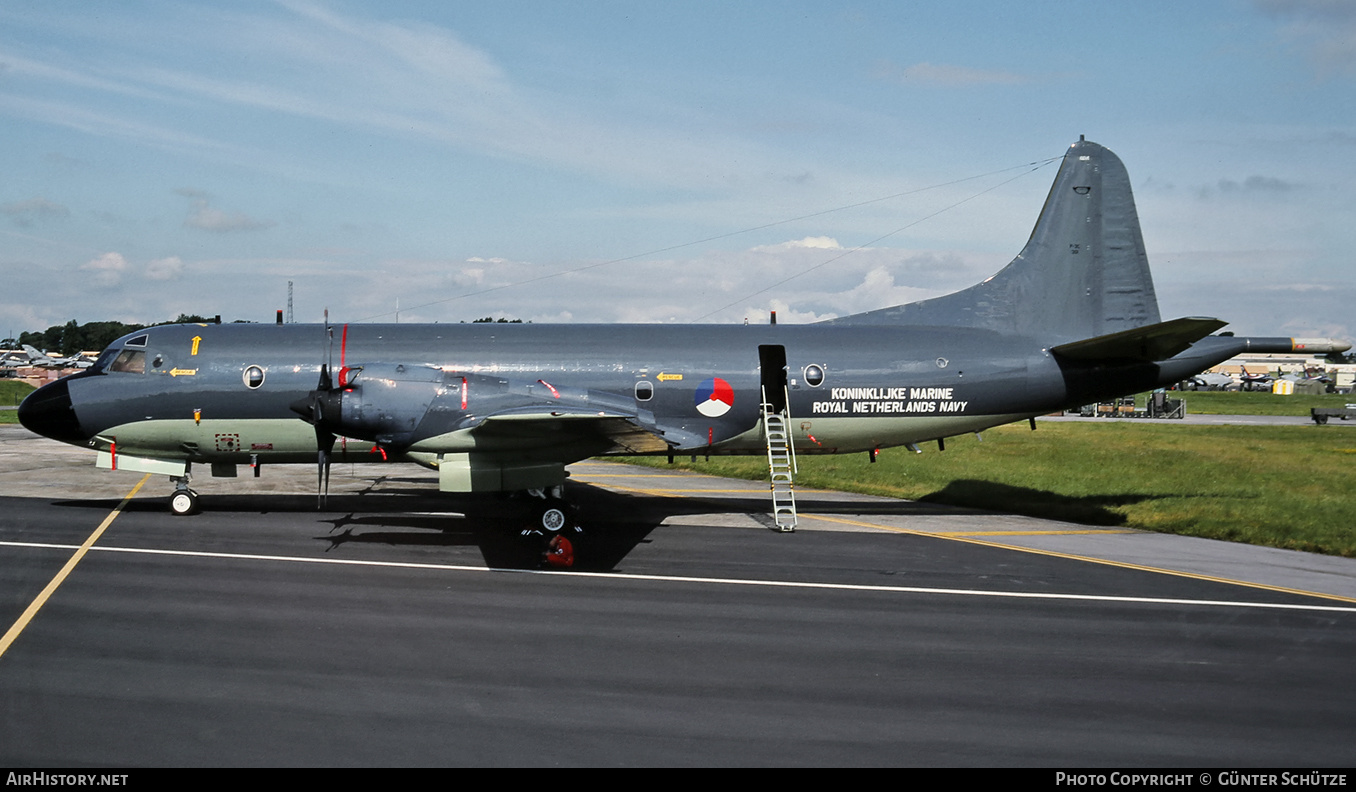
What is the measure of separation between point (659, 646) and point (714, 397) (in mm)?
8786

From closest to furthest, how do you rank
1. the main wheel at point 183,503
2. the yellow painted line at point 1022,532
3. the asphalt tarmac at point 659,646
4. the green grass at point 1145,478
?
the asphalt tarmac at point 659,646, the yellow painted line at point 1022,532, the main wheel at point 183,503, the green grass at point 1145,478

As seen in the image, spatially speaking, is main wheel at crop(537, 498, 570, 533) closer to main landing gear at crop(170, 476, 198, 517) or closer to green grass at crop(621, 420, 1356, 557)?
main landing gear at crop(170, 476, 198, 517)

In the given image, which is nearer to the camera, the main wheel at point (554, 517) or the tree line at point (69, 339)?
the main wheel at point (554, 517)

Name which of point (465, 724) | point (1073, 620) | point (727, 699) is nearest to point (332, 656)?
point (465, 724)

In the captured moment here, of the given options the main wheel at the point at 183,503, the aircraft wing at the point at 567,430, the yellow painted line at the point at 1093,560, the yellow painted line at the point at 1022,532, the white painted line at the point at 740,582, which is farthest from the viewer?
the main wheel at the point at 183,503

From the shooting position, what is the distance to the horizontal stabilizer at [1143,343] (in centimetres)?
1780

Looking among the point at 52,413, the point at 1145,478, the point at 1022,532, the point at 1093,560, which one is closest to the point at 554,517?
the point at 1093,560

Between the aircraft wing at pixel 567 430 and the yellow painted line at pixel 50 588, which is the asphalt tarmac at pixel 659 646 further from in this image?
the aircraft wing at pixel 567 430

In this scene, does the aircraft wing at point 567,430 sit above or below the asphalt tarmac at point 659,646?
above

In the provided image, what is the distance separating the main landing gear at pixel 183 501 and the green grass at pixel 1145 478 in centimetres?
1612

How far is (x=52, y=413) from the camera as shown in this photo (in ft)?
62.6

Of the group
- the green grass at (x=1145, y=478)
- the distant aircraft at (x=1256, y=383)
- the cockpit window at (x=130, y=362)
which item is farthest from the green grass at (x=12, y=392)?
the distant aircraft at (x=1256, y=383)

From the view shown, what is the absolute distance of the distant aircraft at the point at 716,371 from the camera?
19.2m

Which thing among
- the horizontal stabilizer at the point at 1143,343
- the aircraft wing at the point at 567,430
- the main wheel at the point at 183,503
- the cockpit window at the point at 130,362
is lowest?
the main wheel at the point at 183,503
